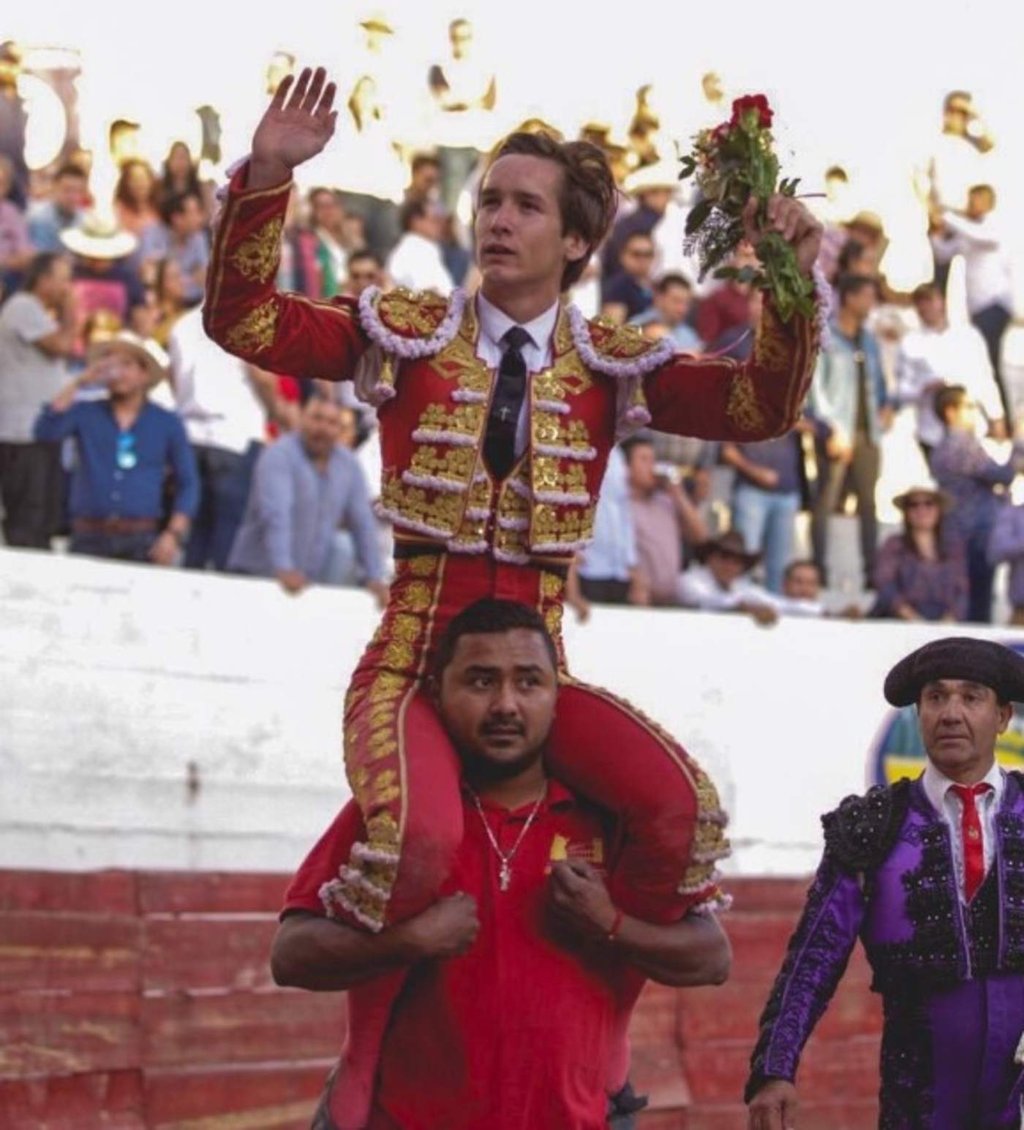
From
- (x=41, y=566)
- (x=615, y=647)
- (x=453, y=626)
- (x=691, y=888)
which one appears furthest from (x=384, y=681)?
(x=615, y=647)

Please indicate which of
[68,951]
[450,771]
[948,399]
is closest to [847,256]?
[948,399]

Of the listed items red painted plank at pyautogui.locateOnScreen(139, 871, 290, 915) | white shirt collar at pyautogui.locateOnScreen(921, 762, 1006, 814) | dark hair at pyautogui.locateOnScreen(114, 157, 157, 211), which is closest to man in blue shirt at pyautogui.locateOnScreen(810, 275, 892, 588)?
dark hair at pyautogui.locateOnScreen(114, 157, 157, 211)

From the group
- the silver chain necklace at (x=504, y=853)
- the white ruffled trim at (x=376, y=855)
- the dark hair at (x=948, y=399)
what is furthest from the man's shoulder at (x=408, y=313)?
the dark hair at (x=948, y=399)

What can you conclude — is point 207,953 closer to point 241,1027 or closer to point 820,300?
point 241,1027

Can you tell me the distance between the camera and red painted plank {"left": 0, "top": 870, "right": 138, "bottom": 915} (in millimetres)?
9781

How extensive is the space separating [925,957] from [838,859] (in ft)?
0.78

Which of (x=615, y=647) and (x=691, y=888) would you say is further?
(x=615, y=647)

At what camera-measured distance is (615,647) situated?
12.9 meters

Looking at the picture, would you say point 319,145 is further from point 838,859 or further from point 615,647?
point 615,647

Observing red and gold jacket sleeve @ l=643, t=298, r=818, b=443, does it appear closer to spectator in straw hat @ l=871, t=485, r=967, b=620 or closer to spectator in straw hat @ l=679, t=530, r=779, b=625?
spectator in straw hat @ l=679, t=530, r=779, b=625

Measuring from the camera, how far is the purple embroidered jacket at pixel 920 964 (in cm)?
640

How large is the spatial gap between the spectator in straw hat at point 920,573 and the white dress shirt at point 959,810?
7.53m

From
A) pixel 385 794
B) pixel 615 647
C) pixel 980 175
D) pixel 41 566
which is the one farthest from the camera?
pixel 980 175

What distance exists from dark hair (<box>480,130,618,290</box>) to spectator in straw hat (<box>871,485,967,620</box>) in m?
8.02
